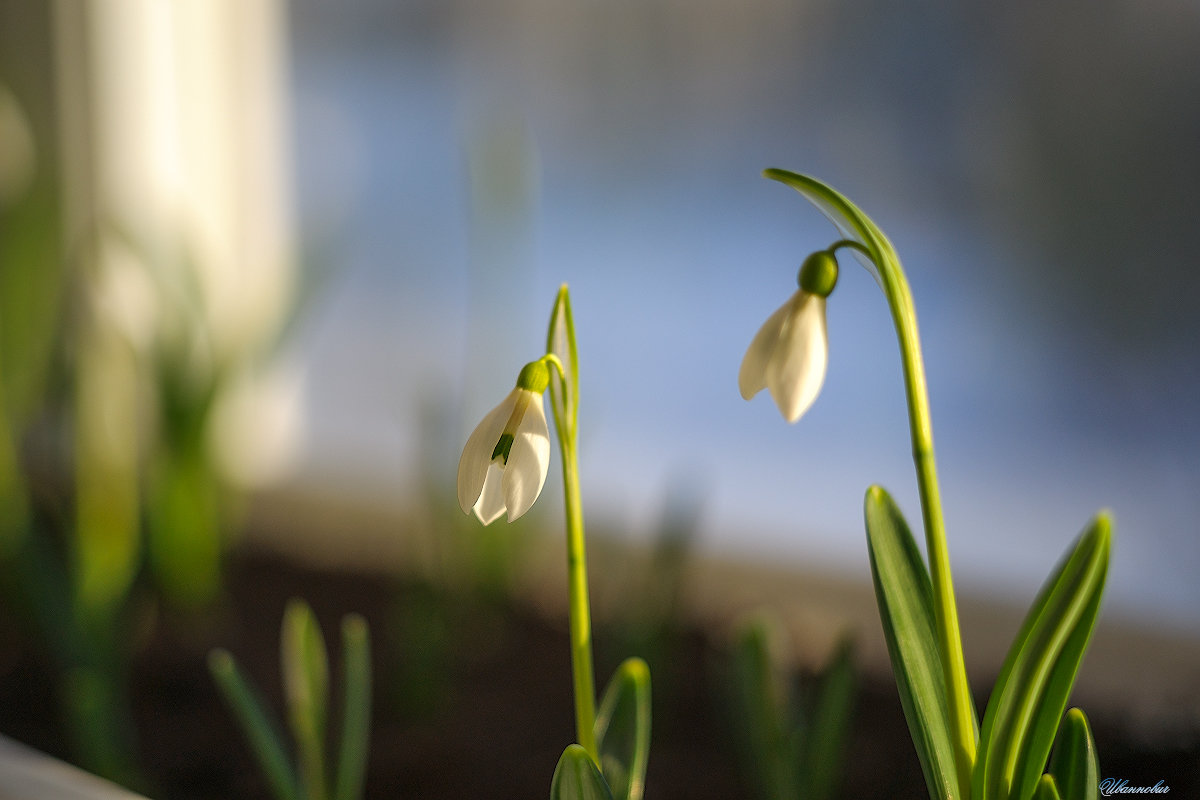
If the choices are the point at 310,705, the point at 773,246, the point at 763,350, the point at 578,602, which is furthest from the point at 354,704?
the point at 773,246

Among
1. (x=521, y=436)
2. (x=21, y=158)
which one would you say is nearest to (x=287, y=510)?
(x=21, y=158)

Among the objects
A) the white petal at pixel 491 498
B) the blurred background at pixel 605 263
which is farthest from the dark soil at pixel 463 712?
the white petal at pixel 491 498

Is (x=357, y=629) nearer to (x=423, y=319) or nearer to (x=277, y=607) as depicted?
(x=277, y=607)

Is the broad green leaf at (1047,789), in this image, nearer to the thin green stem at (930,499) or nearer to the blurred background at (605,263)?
the thin green stem at (930,499)

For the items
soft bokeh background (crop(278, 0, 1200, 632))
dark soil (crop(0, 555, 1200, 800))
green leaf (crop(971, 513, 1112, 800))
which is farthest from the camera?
soft bokeh background (crop(278, 0, 1200, 632))

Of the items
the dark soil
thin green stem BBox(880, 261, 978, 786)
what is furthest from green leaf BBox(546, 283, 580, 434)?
the dark soil

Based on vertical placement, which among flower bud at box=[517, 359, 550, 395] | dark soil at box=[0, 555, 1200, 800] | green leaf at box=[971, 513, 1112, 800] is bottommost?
dark soil at box=[0, 555, 1200, 800]

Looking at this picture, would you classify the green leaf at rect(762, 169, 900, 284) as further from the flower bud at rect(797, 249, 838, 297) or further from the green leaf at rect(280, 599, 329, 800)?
the green leaf at rect(280, 599, 329, 800)
